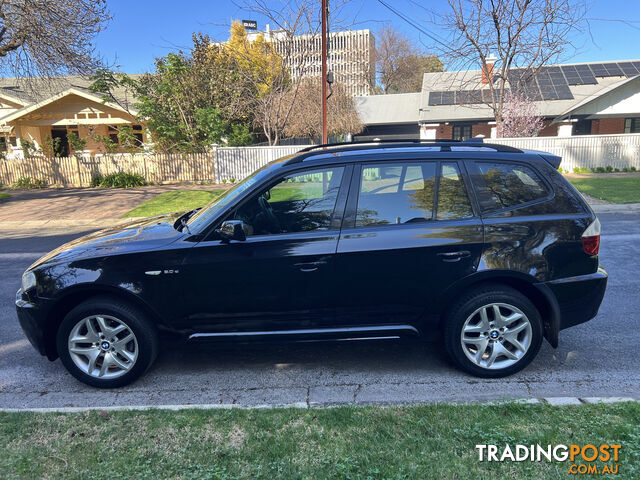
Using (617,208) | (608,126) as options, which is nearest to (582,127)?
(608,126)

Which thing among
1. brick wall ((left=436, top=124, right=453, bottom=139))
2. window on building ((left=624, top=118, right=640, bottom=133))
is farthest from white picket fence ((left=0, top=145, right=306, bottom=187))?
window on building ((left=624, top=118, right=640, bottom=133))

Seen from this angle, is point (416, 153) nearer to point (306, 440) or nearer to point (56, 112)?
point (306, 440)

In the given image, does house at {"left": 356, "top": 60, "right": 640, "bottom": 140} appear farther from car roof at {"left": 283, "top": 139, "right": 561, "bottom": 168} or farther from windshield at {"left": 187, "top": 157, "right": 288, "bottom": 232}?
windshield at {"left": 187, "top": 157, "right": 288, "bottom": 232}

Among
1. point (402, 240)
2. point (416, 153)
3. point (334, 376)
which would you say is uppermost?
point (416, 153)

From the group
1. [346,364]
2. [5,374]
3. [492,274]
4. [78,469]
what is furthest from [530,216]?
[5,374]

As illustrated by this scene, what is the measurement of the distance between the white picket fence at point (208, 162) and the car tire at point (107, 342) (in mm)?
17337

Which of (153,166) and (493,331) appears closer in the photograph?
(493,331)

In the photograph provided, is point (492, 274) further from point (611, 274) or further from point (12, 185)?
point (12, 185)

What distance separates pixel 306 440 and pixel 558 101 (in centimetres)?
3119

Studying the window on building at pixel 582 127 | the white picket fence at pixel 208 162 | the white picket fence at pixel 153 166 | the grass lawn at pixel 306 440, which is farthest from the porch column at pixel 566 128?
the grass lawn at pixel 306 440

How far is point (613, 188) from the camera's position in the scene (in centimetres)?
1570

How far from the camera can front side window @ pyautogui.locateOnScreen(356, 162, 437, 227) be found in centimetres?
372

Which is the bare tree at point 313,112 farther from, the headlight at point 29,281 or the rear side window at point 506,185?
the headlight at point 29,281

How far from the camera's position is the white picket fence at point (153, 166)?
20344mm
